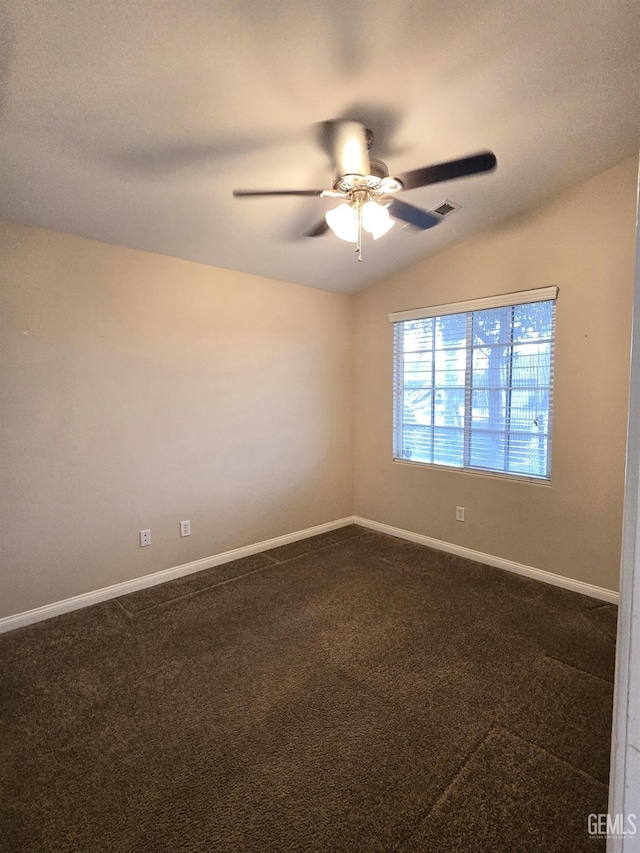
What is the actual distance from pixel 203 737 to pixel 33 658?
45.7 inches

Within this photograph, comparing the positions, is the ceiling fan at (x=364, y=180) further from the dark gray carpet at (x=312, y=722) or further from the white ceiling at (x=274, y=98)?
the dark gray carpet at (x=312, y=722)

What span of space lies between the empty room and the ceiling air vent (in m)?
0.03

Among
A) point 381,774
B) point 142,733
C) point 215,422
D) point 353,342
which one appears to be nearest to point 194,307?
point 215,422

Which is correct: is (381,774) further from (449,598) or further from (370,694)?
(449,598)

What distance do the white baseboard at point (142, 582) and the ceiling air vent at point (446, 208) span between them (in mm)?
2849

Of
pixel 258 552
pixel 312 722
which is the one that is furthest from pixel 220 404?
pixel 312 722

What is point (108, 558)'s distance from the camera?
113 inches

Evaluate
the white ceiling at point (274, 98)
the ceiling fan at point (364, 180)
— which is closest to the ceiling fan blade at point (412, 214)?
the ceiling fan at point (364, 180)

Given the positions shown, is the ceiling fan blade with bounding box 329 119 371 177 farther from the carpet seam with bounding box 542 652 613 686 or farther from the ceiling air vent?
the carpet seam with bounding box 542 652 613 686

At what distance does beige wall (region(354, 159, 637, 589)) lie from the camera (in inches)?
103

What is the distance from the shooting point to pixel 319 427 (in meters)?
4.07

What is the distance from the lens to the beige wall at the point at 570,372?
262 cm

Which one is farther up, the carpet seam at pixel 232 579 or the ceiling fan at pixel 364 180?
the ceiling fan at pixel 364 180

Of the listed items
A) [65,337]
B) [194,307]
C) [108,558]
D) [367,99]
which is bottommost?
[108,558]
